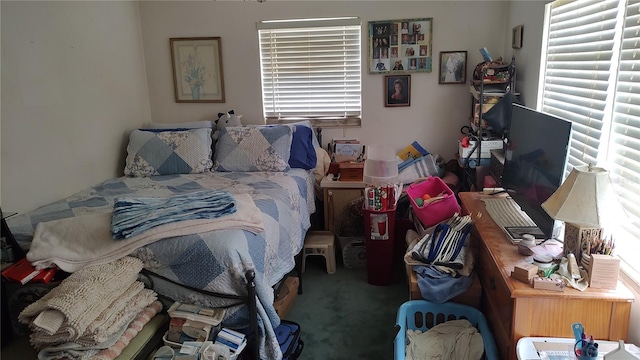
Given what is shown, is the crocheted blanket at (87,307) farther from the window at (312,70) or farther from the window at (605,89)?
the window at (312,70)

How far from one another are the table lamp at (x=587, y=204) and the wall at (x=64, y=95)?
109 inches

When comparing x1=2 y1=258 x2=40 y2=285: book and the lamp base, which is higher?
the lamp base

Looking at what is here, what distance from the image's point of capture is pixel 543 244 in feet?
5.92

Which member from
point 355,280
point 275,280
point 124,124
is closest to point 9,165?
point 124,124

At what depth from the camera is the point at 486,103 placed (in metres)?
3.06

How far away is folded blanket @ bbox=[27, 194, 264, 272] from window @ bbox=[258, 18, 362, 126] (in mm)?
1879

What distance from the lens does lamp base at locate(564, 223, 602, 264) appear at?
1540 mm

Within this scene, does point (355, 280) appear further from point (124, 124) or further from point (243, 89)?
point (124, 124)

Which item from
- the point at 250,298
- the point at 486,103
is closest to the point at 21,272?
the point at 250,298

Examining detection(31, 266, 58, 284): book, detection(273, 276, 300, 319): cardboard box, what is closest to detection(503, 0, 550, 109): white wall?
detection(273, 276, 300, 319): cardboard box

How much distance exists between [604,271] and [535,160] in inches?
24.4

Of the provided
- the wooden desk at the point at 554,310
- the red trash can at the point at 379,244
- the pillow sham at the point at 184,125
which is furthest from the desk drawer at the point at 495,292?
the pillow sham at the point at 184,125

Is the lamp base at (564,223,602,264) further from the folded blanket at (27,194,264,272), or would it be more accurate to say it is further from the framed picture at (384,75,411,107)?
the framed picture at (384,75,411,107)

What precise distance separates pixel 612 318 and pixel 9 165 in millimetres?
2979
